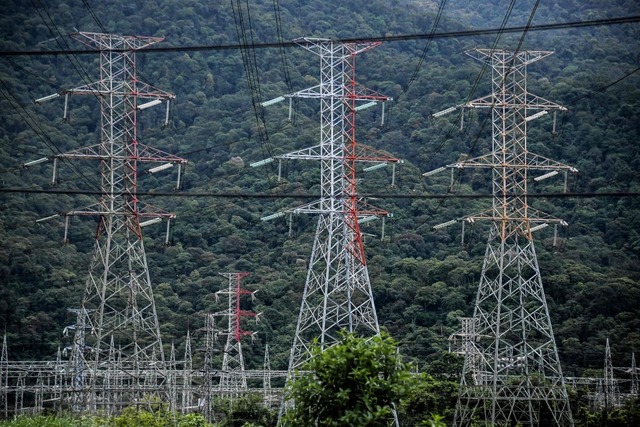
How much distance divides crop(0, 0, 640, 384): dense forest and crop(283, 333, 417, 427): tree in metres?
35.7

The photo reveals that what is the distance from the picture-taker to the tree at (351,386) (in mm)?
18516

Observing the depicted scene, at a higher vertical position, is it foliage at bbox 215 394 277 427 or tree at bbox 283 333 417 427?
foliage at bbox 215 394 277 427

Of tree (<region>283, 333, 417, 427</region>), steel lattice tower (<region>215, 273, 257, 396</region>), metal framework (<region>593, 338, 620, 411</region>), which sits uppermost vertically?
steel lattice tower (<region>215, 273, 257, 396</region>)

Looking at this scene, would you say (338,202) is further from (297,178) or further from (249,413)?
(297,178)

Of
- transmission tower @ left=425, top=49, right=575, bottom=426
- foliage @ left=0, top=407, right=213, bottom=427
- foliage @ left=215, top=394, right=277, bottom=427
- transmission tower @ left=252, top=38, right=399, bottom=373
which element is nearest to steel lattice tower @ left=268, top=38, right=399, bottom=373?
transmission tower @ left=252, top=38, right=399, bottom=373

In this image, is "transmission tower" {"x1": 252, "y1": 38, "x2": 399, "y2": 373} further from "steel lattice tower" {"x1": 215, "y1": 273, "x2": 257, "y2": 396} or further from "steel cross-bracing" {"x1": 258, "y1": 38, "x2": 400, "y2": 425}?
"steel lattice tower" {"x1": 215, "y1": 273, "x2": 257, "y2": 396}

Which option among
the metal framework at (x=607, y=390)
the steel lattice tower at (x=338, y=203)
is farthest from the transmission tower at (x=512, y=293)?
the metal framework at (x=607, y=390)

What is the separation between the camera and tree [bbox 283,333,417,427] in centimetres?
1852

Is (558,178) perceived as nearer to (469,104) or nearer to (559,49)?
(559,49)

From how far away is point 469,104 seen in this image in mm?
42625

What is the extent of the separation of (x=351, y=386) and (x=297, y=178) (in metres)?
58.9

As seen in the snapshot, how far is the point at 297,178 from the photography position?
7744cm

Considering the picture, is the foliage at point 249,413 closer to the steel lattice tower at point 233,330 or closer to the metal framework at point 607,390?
the steel lattice tower at point 233,330

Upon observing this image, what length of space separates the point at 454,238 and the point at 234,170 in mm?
18084
